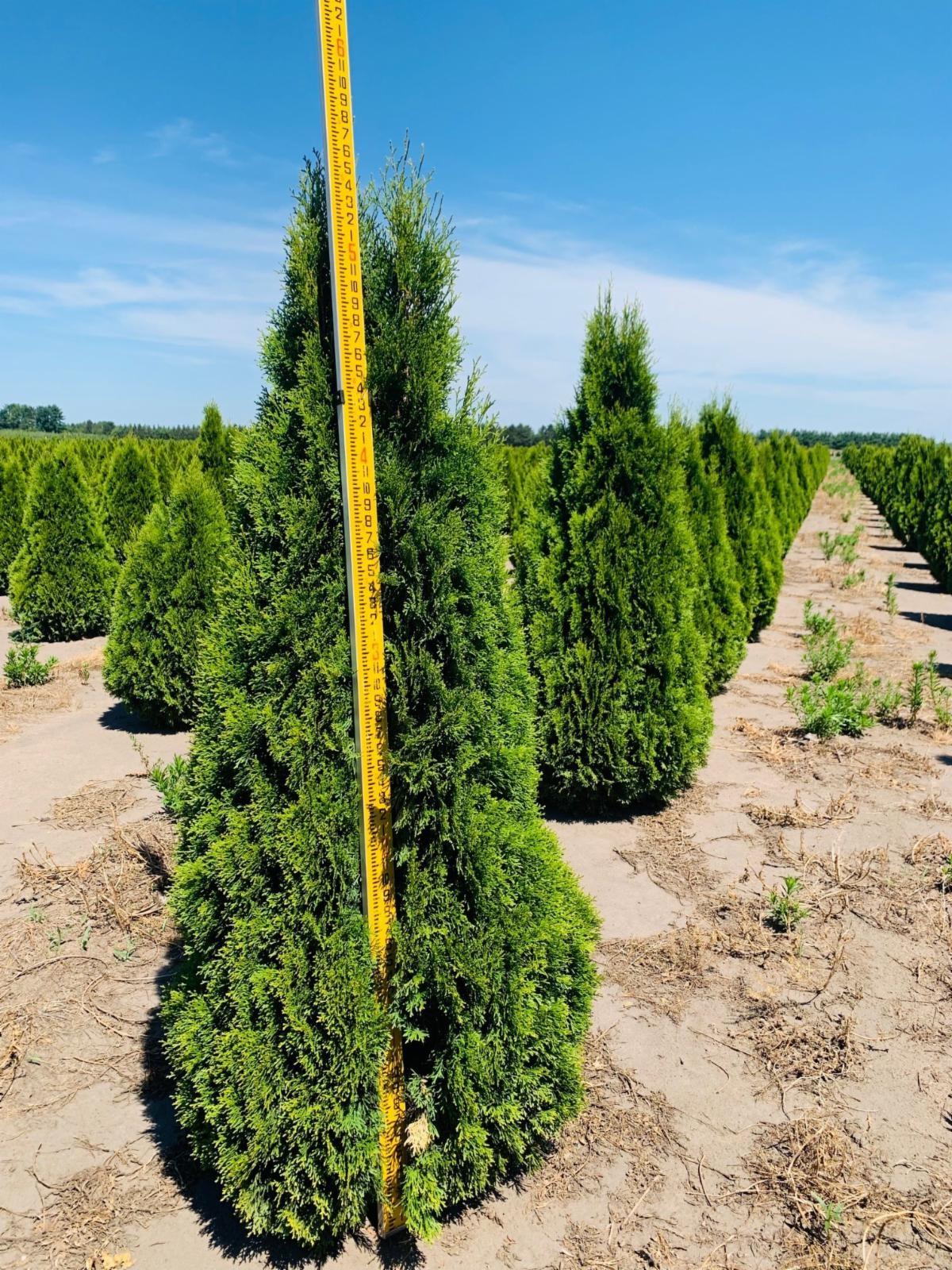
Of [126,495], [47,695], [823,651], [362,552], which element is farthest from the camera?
[126,495]

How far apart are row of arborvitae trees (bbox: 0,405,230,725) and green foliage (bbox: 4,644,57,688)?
3.16 ft

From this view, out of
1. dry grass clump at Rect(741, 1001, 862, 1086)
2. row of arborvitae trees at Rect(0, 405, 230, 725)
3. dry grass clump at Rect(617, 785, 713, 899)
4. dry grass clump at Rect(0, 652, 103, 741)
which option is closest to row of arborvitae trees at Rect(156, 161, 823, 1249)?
dry grass clump at Rect(741, 1001, 862, 1086)

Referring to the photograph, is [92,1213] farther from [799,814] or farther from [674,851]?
[799,814]

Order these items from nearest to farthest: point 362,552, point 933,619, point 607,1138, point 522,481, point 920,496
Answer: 1. point 362,552
2. point 607,1138
3. point 933,619
4. point 522,481
5. point 920,496

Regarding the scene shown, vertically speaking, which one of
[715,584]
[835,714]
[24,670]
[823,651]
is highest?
[715,584]

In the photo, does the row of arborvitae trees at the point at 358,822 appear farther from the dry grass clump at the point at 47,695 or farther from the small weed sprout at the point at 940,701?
the small weed sprout at the point at 940,701

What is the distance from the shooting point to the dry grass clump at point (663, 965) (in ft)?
13.1

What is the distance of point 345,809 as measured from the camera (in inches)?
95.3

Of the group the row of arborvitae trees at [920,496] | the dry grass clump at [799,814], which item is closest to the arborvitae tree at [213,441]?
the dry grass clump at [799,814]

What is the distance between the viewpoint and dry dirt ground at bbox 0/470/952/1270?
2682mm

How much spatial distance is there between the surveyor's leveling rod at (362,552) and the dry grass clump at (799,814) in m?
4.03

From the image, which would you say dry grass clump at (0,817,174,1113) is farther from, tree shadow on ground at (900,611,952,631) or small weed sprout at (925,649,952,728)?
tree shadow on ground at (900,611,952,631)

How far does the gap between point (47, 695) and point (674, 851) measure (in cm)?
674

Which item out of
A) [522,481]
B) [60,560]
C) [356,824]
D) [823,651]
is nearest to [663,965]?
[356,824]
